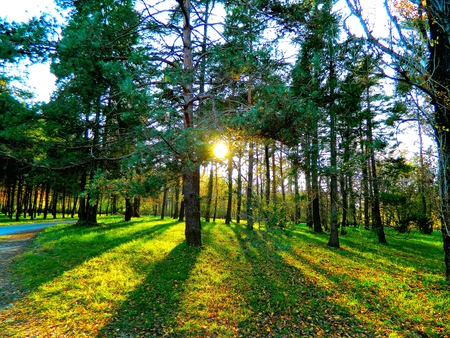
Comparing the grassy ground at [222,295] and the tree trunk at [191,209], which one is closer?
the grassy ground at [222,295]

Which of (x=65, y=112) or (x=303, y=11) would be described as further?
(x=303, y=11)

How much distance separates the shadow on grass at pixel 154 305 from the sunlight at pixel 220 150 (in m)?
3.41

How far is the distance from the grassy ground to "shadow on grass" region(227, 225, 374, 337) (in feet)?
0.07

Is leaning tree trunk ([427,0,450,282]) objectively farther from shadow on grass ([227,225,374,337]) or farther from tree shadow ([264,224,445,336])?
shadow on grass ([227,225,374,337])

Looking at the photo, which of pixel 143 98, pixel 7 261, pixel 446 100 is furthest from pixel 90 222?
pixel 446 100

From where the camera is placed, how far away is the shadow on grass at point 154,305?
397 centimetres

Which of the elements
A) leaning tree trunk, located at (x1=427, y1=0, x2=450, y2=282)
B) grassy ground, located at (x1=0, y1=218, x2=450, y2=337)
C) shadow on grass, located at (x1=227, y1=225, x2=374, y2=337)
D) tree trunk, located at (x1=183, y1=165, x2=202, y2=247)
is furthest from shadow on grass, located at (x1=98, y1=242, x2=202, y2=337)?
leaning tree trunk, located at (x1=427, y1=0, x2=450, y2=282)

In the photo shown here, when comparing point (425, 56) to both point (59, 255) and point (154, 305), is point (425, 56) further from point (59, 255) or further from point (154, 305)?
point (59, 255)

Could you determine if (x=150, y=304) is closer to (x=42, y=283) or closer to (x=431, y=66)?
(x=42, y=283)

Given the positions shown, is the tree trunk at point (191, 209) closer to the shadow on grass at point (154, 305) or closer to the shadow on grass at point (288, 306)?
the shadow on grass at point (154, 305)

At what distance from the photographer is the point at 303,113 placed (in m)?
4.78

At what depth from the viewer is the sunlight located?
181 inches

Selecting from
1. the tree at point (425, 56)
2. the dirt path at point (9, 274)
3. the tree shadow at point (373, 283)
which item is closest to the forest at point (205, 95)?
the tree at point (425, 56)

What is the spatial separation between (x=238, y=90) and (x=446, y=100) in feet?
18.0
